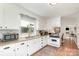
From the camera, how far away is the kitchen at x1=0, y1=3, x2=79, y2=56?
1.87 meters

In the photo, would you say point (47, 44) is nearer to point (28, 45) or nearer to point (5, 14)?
point (28, 45)

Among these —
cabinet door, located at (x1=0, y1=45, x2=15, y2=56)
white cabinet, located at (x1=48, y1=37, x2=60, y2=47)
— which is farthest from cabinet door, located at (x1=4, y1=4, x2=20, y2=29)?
white cabinet, located at (x1=48, y1=37, x2=60, y2=47)

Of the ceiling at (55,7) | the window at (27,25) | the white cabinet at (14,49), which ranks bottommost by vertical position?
the white cabinet at (14,49)

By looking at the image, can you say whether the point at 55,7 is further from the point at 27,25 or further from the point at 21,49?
the point at 21,49

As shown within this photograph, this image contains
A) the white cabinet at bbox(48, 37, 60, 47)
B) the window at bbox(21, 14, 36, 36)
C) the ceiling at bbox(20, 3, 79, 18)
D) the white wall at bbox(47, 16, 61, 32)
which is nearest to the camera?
the ceiling at bbox(20, 3, 79, 18)

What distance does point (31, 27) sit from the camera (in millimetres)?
3578

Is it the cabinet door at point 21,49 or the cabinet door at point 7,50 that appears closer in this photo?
the cabinet door at point 7,50

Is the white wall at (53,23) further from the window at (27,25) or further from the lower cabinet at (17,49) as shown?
the lower cabinet at (17,49)

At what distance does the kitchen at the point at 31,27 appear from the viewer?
1.87 metres

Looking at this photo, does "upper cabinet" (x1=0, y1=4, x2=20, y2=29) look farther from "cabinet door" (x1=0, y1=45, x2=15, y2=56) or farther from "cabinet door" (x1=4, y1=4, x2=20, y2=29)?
"cabinet door" (x1=0, y1=45, x2=15, y2=56)

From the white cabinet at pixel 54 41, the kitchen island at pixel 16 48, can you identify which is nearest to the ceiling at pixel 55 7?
the kitchen island at pixel 16 48

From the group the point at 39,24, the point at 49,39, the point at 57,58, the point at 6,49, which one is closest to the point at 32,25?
the point at 39,24

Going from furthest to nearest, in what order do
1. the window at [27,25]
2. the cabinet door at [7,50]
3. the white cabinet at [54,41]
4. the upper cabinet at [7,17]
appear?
the white cabinet at [54,41] < the window at [27,25] < the upper cabinet at [7,17] < the cabinet door at [7,50]

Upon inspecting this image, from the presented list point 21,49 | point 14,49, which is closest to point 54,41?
point 21,49
